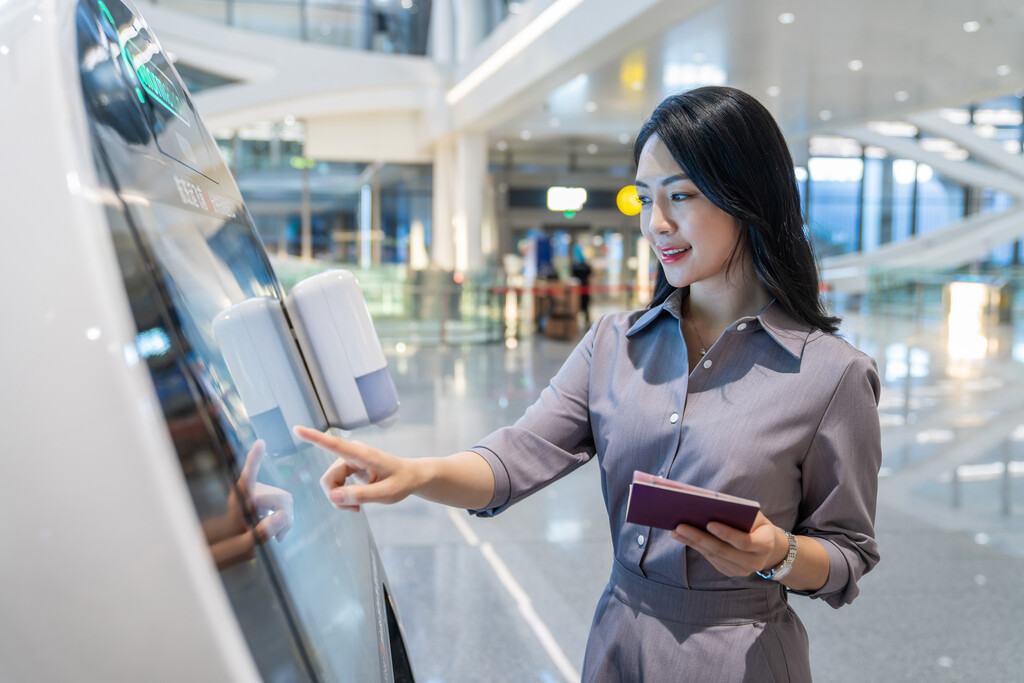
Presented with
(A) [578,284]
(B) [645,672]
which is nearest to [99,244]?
(B) [645,672]

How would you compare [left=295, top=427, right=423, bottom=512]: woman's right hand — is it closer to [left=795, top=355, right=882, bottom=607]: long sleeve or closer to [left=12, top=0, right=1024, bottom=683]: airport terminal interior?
[left=795, top=355, right=882, bottom=607]: long sleeve

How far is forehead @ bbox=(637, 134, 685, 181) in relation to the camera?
50.2 inches

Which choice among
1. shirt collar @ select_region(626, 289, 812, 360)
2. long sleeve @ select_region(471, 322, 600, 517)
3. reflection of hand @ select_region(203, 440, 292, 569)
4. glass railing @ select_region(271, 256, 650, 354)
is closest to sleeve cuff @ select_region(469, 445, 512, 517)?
long sleeve @ select_region(471, 322, 600, 517)

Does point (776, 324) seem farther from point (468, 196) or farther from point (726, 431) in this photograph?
point (468, 196)

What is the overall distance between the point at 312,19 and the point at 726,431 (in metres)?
18.2

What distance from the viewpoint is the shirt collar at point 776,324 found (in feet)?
4.13

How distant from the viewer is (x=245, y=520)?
609mm

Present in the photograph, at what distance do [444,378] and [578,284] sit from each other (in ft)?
19.3

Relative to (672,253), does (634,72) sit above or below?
above

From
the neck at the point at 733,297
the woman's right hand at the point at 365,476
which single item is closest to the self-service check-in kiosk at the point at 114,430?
the woman's right hand at the point at 365,476

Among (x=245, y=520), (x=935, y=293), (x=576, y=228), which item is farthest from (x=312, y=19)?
(x=245, y=520)

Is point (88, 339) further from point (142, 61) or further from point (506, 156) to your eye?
point (506, 156)

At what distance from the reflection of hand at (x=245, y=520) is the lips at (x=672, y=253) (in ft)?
2.45

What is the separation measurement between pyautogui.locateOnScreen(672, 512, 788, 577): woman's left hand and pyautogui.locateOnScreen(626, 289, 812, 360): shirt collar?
30cm
